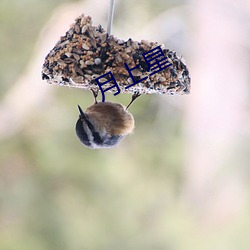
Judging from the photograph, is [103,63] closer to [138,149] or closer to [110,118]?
[110,118]

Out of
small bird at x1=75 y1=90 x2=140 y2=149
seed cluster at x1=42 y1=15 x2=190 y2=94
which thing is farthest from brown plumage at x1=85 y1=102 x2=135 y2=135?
seed cluster at x1=42 y1=15 x2=190 y2=94

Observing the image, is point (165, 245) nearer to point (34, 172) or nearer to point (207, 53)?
point (34, 172)

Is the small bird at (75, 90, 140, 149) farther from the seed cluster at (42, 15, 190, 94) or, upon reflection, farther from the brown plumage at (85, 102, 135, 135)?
the seed cluster at (42, 15, 190, 94)

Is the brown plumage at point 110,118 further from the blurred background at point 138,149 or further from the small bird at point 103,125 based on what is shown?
the blurred background at point 138,149

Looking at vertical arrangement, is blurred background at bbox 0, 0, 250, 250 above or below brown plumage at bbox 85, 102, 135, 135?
above

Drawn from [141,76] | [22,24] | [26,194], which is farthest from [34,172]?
[141,76]
